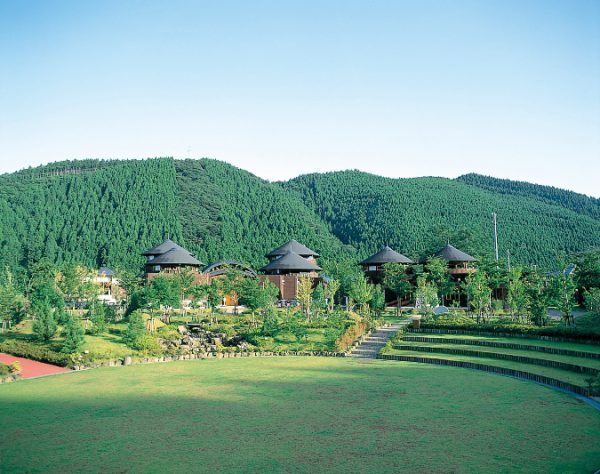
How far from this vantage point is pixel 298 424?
11977 mm

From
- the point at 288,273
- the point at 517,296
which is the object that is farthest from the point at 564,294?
the point at 288,273

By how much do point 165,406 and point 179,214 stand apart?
289 feet

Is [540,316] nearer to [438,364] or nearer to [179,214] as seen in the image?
[438,364]

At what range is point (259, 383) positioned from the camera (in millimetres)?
17406

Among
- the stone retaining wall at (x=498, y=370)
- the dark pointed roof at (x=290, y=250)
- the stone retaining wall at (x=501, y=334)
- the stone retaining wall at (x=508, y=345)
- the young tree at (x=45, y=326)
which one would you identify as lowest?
the stone retaining wall at (x=498, y=370)

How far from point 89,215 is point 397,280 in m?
68.8

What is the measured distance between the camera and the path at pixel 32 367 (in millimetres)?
19970

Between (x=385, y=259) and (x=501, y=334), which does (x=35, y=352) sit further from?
(x=385, y=259)

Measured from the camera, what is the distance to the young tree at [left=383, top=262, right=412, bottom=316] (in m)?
41.4

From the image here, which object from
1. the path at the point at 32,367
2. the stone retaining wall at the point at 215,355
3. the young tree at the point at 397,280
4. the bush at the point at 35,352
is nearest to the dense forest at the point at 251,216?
the young tree at the point at 397,280

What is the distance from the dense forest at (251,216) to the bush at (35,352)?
4969cm

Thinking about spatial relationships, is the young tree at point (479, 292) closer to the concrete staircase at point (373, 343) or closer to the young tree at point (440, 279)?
the concrete staircase at point (373, 343)

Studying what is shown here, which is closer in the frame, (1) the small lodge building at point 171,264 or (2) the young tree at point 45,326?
(2) the young tree at point 45,326

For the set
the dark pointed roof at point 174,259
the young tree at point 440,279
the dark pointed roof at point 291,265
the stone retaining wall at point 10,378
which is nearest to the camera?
the stone retaining wall at point 10,378
